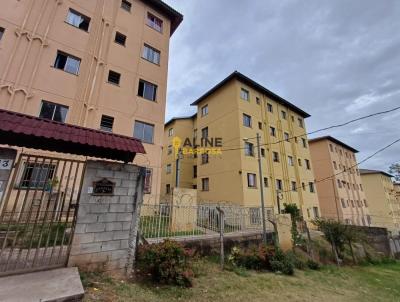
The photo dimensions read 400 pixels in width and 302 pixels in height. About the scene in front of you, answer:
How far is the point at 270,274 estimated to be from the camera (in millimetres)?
7090

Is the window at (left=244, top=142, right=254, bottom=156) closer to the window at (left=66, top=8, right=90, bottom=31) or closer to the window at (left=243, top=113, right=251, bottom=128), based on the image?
the window at (left=243, top=113, right=251, bottom=128)

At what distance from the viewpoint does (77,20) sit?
1265cm

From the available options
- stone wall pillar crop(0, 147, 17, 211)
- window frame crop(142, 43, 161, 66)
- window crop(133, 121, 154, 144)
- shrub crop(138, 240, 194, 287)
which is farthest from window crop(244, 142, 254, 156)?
stone wall pillar crop(0, 147, 17, 211)

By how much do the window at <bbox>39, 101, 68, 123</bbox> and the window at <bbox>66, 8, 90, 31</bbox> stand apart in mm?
5775

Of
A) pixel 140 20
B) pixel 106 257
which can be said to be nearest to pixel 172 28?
pixel 140 20

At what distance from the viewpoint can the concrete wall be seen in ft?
14.8

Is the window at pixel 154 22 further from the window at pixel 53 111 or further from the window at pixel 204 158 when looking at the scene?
the window at pixel 204 158

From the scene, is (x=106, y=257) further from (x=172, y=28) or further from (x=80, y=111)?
(x=172, y=28)

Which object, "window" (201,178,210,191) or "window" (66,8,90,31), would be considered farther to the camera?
→ "window" (201,178,210,191)

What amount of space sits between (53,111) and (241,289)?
40.0ft

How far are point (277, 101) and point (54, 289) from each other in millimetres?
26757

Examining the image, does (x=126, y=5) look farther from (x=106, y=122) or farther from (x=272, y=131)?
(x=272, y=131)

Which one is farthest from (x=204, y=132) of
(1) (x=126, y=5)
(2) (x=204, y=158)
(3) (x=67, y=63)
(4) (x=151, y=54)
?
(3) (x=67, y=63)

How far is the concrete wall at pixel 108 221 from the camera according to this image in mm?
4500
